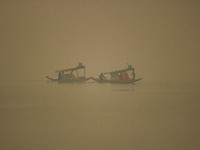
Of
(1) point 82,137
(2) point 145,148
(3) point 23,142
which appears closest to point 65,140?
(1) point 82,137

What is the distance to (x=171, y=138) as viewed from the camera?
1363 mm

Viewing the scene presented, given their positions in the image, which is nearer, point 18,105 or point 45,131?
point 45,131

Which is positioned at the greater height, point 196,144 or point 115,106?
point 115,106

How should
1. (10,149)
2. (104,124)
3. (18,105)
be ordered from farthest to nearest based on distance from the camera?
(18,105), (104,124), (10,149)

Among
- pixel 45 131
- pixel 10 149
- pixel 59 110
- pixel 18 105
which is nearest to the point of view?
pixel 10 149

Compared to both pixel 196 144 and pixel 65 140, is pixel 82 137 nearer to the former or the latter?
pixel 65 140

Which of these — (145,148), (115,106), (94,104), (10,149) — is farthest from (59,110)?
(145,148)

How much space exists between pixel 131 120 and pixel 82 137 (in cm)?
55

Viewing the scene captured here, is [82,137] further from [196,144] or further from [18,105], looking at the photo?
[18,105]

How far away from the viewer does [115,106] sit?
224 cm

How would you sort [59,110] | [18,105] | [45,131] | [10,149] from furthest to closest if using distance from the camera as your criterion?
[18,105], [59,110], [45,131], [10,149]

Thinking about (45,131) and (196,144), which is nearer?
(196,144)

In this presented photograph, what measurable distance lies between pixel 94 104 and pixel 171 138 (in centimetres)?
114

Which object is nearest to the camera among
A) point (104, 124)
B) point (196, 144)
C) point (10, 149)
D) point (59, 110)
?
point (10, 149)
